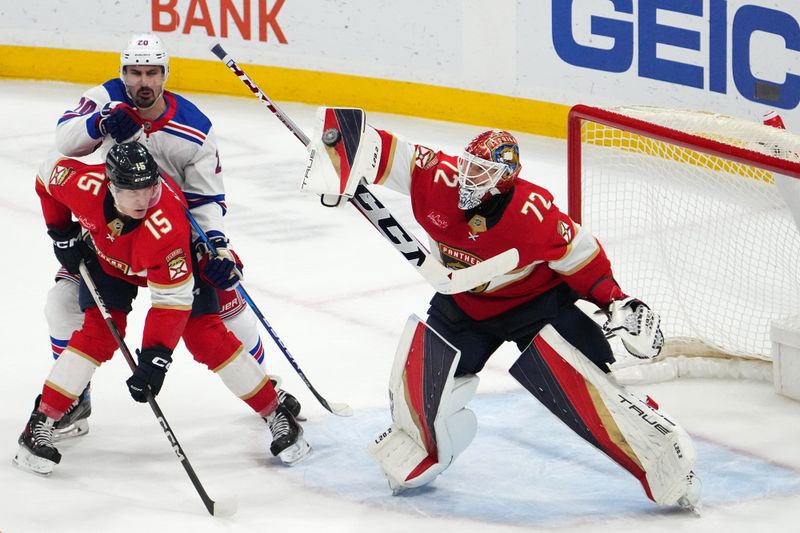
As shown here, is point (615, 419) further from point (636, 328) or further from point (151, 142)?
point (151, 142)

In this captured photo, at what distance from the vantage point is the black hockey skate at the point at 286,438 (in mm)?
3770

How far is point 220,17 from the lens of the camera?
774 centimetres

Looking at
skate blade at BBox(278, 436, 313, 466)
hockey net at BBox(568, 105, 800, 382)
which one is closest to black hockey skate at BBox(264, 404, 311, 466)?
skate blade at BBox(278, 436, 313, 466)

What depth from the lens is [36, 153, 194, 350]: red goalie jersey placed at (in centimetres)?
344

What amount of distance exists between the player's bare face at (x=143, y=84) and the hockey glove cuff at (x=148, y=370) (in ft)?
2.33

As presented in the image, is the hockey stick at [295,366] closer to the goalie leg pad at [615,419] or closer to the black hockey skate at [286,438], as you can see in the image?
the black hockey skate at [286,438]

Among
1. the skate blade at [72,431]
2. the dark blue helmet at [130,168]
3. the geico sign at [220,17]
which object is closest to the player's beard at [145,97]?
the dark blue helmet at [130,168]

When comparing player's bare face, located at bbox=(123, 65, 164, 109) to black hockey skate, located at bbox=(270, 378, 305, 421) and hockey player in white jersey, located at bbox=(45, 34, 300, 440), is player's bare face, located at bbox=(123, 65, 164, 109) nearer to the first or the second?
hockey player in white jersey, located at bbox=(45, 34, 300, 440)

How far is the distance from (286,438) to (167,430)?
0.38 m

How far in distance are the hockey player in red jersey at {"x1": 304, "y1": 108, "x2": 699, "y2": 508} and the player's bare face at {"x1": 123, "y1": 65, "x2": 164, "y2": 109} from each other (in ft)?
1.96

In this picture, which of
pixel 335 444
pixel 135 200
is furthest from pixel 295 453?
pixel 135 200

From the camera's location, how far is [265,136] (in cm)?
727

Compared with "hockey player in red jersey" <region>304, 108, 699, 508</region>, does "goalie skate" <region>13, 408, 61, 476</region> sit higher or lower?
lower

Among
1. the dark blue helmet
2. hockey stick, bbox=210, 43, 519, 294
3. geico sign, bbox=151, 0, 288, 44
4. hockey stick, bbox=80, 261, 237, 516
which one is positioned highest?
the dark blue helmet
